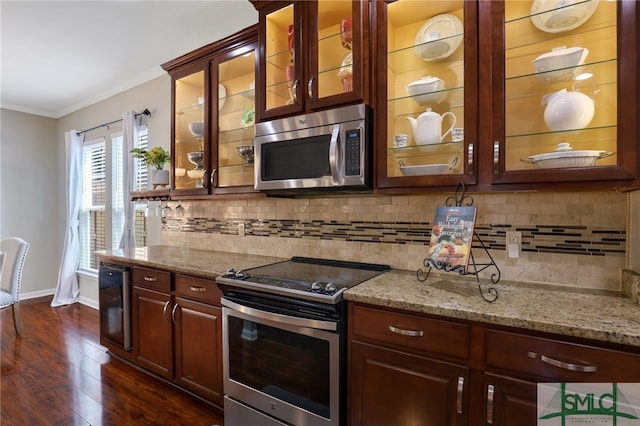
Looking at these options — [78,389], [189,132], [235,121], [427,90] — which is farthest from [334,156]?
[78,389]

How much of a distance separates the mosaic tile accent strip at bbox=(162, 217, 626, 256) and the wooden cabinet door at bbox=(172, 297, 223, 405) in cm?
78

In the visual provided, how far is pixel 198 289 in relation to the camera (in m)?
2.05

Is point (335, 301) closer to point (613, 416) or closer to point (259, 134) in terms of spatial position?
point (613, 416)

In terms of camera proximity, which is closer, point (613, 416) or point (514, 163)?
point (613, 416)

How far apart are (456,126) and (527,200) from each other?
52 centimetres

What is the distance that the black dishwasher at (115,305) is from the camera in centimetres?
253

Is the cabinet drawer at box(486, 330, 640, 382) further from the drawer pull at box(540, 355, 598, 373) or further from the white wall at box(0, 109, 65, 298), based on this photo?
the white wall at box(0, 109, 65, 298)

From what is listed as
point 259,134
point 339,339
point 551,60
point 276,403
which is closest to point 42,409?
point 276,403

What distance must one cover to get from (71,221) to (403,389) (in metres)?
4.90

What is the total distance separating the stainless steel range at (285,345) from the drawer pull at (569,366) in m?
0.76

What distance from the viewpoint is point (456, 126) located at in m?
1.62

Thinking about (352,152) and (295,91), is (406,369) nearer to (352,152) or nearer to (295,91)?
(352,152)

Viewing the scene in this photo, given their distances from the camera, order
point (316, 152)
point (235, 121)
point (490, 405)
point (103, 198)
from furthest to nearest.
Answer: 1. point (103, 198)
2. point (235, 121)
3. point (316, 152)
4. point (490, 405)

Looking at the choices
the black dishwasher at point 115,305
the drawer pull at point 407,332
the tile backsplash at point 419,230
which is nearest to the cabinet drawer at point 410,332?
the drawer pull at point 407,332
